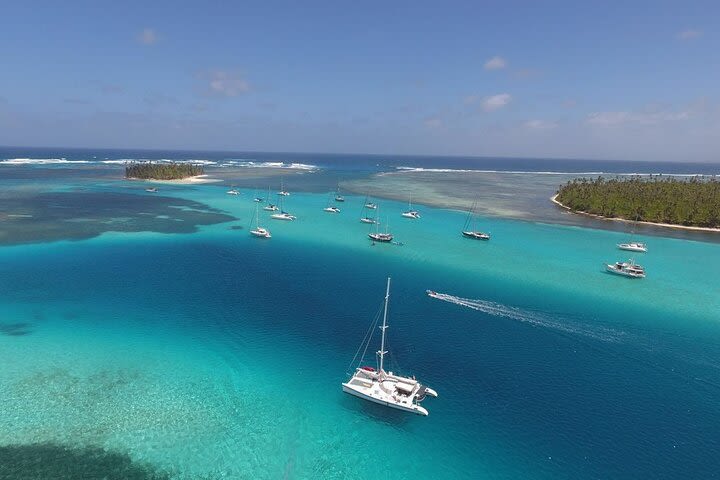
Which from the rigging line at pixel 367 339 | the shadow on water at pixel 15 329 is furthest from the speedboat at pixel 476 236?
the shadow on water at pixel 15 329

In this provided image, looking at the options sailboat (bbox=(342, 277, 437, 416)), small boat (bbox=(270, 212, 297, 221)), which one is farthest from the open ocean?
small boat (bbox=(270, 212, 297, 221))

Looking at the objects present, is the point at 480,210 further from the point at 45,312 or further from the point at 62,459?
the point at 62,459

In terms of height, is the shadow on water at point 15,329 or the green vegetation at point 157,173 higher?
the green vegetation at point 157,173

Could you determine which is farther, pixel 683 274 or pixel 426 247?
pixel 426 247

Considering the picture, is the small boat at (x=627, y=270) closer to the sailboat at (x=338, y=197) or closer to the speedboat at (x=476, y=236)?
the speedboat at (x=476, y=236)

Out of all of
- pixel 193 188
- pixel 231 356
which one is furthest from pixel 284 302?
pixel 193 188

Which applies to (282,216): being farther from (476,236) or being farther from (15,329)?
(15,329)

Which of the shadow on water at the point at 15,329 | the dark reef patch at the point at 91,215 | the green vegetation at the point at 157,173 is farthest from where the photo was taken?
the green vegetation at the point at 157,173

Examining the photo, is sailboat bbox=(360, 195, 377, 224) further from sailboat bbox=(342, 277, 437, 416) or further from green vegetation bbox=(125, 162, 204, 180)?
green vegetation bbox=(125, 162, 204, 180)
